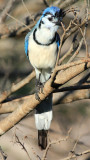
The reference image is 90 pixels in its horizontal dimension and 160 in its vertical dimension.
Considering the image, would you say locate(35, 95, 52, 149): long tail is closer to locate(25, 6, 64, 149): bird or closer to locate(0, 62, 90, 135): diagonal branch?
locate(25, 6, 64, 149): bird

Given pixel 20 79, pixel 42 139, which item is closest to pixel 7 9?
pixel 20 79

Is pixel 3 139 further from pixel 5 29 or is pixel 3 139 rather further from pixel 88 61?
pixel 88 61

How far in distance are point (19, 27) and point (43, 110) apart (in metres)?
1.23

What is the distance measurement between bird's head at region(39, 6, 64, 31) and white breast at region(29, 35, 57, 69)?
9.7 inches

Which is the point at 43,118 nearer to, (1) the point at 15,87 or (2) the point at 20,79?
(1) the point at 15,87

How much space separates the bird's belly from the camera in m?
3.94

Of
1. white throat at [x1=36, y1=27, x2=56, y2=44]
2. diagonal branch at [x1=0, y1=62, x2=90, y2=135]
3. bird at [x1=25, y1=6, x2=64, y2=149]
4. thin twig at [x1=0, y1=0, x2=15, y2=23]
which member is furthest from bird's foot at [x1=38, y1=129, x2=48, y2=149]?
thin twig at [x1=0, y1=0, x2=15, y2=23]

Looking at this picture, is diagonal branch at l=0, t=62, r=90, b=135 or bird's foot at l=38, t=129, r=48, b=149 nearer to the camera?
diagonal branch at l=0, t=62, r=90, b=135

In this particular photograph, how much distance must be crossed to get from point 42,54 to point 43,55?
15mm

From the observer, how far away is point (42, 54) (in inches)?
156

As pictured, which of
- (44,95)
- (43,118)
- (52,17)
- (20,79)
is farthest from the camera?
(20,79)

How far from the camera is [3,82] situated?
589 cm

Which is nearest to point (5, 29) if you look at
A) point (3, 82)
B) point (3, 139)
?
point (3, 82)

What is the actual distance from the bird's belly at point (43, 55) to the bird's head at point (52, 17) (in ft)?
0.81
